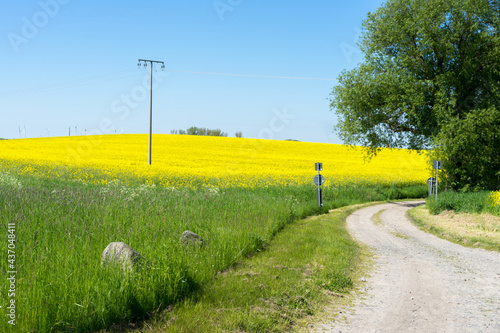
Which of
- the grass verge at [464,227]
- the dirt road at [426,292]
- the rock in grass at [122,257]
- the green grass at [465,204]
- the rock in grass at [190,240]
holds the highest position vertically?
the rock in grass at [122,257]

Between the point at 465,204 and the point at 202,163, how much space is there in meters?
26.3

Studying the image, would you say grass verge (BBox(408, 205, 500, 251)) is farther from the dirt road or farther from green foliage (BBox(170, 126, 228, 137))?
green foliage (BBox(170, 126, 228, 137))

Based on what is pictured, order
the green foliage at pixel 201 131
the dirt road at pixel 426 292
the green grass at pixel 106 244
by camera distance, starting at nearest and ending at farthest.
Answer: the green grass at pixel 106 244 → the dirt road at pixel 426 292 → the green foliage at pixel 201 131

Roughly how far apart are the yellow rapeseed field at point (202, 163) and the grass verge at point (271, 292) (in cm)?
1723

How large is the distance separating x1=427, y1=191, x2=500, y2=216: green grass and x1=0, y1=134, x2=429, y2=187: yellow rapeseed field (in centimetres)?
942

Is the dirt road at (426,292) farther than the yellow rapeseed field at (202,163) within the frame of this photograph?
No

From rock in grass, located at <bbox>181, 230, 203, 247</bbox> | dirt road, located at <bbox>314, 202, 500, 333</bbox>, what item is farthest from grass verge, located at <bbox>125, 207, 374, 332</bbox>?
rock in grass, located at <bbox>181, 230, 203, 247</bbox>

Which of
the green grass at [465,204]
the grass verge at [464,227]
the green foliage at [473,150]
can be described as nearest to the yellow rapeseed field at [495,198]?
the green grass at [465,204]

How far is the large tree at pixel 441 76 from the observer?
23750 mm

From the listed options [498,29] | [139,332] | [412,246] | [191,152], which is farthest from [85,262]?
[191,152]

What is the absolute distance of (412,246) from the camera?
496 inches

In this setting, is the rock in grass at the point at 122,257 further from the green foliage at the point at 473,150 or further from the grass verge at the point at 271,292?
the green foliage at the point at 473,150

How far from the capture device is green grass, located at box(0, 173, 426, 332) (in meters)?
5.02

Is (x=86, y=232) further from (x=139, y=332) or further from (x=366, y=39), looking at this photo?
(x=366, y=39)
